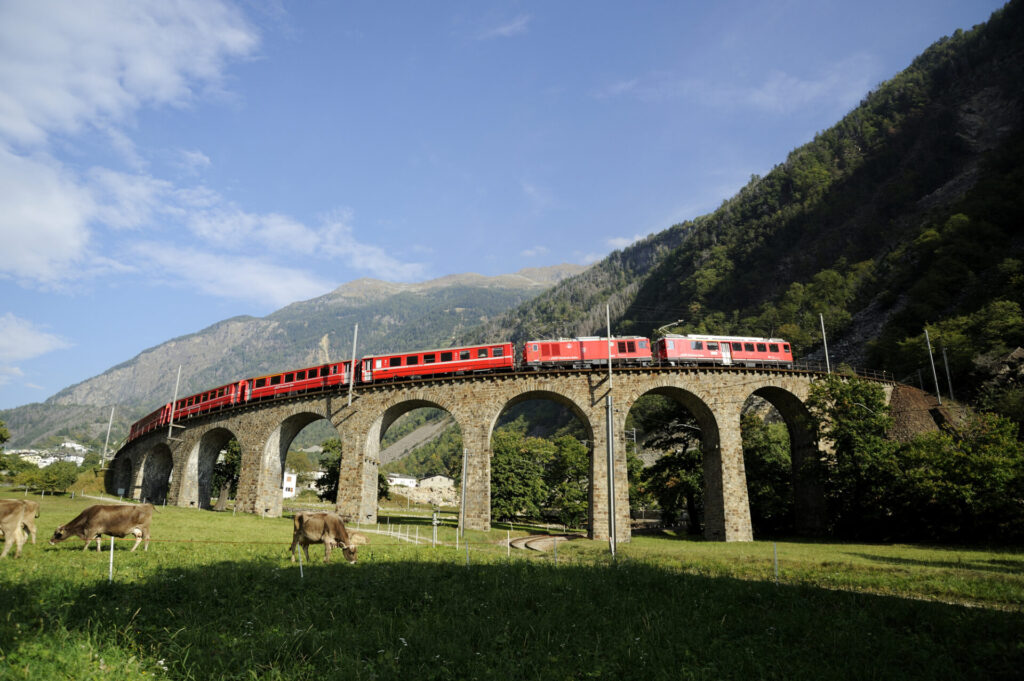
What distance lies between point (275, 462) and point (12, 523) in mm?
36728

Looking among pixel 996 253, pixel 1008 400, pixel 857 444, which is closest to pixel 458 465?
pixel 857 444

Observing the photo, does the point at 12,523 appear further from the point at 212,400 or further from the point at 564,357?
the point at 212,400

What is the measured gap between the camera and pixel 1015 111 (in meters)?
110

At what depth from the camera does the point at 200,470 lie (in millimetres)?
55969

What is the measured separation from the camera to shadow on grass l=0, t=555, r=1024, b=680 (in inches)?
293

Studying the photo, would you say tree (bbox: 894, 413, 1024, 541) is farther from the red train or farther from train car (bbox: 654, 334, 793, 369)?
the red train

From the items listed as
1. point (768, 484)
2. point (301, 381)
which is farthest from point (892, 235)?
point (301, 381)

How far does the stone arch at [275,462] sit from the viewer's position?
46959mm

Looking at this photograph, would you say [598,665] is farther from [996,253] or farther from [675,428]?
[996,253]

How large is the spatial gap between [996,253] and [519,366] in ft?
233

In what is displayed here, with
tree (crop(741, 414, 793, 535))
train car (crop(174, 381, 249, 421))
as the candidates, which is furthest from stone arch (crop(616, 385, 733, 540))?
train car (crop(174, 381, 249, 421))

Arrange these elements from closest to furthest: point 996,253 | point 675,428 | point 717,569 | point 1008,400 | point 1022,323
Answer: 1. point 717,569
2. point 1008,400
3. point 675,428
4. point 1022,323
5. point 996,253

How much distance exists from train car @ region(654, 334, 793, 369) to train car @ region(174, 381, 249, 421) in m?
38.8

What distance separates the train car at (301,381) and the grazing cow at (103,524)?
28084mm
